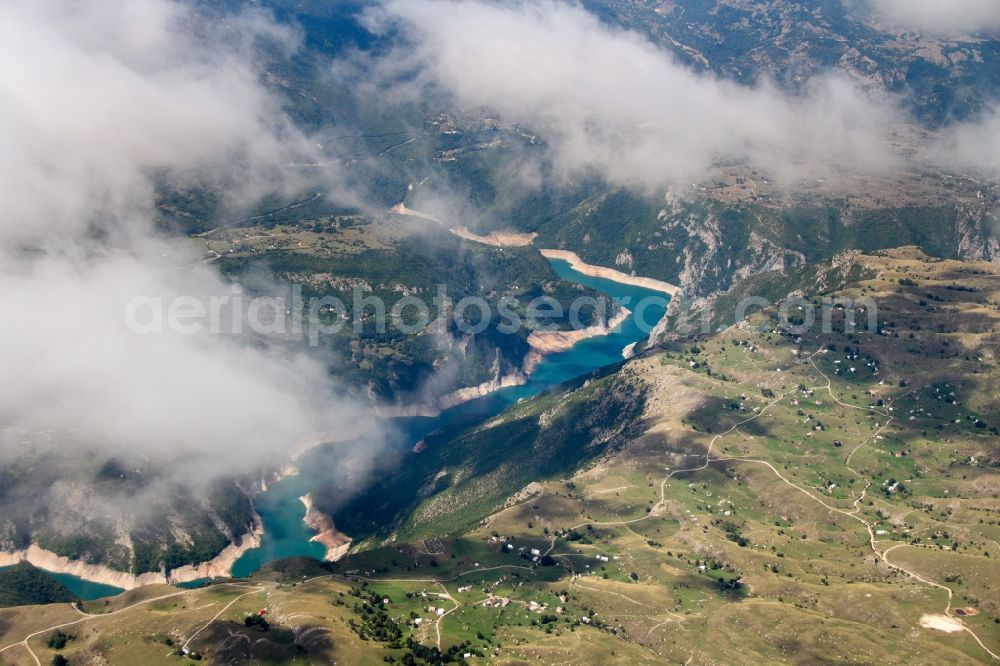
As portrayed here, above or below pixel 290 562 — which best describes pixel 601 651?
above

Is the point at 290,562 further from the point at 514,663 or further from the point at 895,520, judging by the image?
the point at 895,520

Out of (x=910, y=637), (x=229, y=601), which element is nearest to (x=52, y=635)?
(x=229, y=601)

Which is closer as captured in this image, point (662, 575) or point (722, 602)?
point (722, 602)

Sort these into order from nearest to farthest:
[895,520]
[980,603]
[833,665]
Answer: [833,665] < [980,603] < [895,520]

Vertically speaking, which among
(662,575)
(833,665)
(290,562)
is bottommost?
(290,562)

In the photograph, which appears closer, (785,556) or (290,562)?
(785,556)

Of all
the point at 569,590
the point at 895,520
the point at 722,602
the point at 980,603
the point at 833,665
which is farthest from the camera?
the point at 895,520

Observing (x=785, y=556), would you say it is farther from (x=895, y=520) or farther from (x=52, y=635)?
(x=52, y=635)

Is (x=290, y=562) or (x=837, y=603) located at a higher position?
(x=837, y=603)

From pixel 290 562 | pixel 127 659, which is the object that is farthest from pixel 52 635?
pixel 290 562
